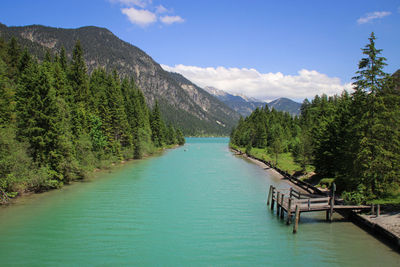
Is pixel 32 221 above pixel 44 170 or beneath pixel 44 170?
beneath

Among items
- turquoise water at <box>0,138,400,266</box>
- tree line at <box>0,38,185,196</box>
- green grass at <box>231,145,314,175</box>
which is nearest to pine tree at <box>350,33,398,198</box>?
turquoise water at <box>0,138,400,266</box>

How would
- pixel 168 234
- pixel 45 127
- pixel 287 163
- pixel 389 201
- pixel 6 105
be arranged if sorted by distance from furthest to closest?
pixel 287 163
pixel 45 127
pixel 6 105
pixel 389 201
pixel 168 234

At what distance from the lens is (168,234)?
71.6 feet

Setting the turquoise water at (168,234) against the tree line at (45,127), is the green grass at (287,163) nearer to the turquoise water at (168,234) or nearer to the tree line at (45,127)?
the turquoise water at (168,234)

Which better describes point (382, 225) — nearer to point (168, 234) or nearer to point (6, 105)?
point (168, 234)

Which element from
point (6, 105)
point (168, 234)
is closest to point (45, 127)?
point (6, 105)

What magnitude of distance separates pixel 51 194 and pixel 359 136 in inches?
1317

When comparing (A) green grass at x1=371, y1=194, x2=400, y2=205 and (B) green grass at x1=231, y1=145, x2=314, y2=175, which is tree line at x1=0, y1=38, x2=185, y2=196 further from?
(B) green grass at x1=231, y1=145, x2=314, y2=175

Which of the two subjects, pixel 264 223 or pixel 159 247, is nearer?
pixel 159 247

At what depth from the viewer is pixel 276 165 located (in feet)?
209

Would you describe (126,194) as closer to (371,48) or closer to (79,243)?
(79,243)

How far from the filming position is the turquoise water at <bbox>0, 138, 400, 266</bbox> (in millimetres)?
17562

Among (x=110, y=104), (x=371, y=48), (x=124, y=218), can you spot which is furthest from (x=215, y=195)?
(x=110, y=104)

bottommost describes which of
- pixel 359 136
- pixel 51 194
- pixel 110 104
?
pixel 51 194
